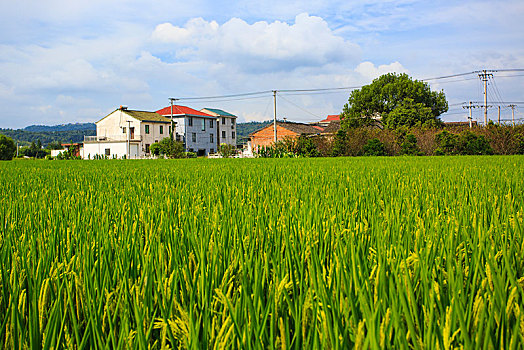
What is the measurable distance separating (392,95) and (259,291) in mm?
43653

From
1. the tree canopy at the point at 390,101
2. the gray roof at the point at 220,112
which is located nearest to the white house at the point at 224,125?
the gray roof at the point at 220,112

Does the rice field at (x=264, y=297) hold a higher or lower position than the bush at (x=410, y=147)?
lower

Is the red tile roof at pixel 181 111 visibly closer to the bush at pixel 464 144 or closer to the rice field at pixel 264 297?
the bush at pixel 464 144

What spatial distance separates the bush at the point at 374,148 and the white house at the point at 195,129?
3911 centimetres

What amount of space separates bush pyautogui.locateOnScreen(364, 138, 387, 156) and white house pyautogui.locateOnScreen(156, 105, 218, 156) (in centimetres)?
3911

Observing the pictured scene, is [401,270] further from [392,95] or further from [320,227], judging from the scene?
[392,95]

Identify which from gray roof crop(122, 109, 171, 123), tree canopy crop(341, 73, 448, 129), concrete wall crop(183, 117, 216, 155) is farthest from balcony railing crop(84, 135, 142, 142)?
tree canopy crop(341, 73, 448, 129)

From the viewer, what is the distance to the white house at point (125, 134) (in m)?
48.6

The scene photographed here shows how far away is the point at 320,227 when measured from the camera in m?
1.48

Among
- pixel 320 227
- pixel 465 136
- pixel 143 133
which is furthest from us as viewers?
pixel 143 133

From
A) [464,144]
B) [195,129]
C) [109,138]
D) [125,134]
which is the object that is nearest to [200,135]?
[195,129]

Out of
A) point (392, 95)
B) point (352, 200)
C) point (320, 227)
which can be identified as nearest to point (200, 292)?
point (320, 227)

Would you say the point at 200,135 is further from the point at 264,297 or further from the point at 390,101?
the point at 264,297

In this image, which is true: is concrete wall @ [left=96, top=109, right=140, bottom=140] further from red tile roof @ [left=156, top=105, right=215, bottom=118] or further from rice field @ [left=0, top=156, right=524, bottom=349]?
rice field @ [left=0, top=156, right=524, bottom=349]
